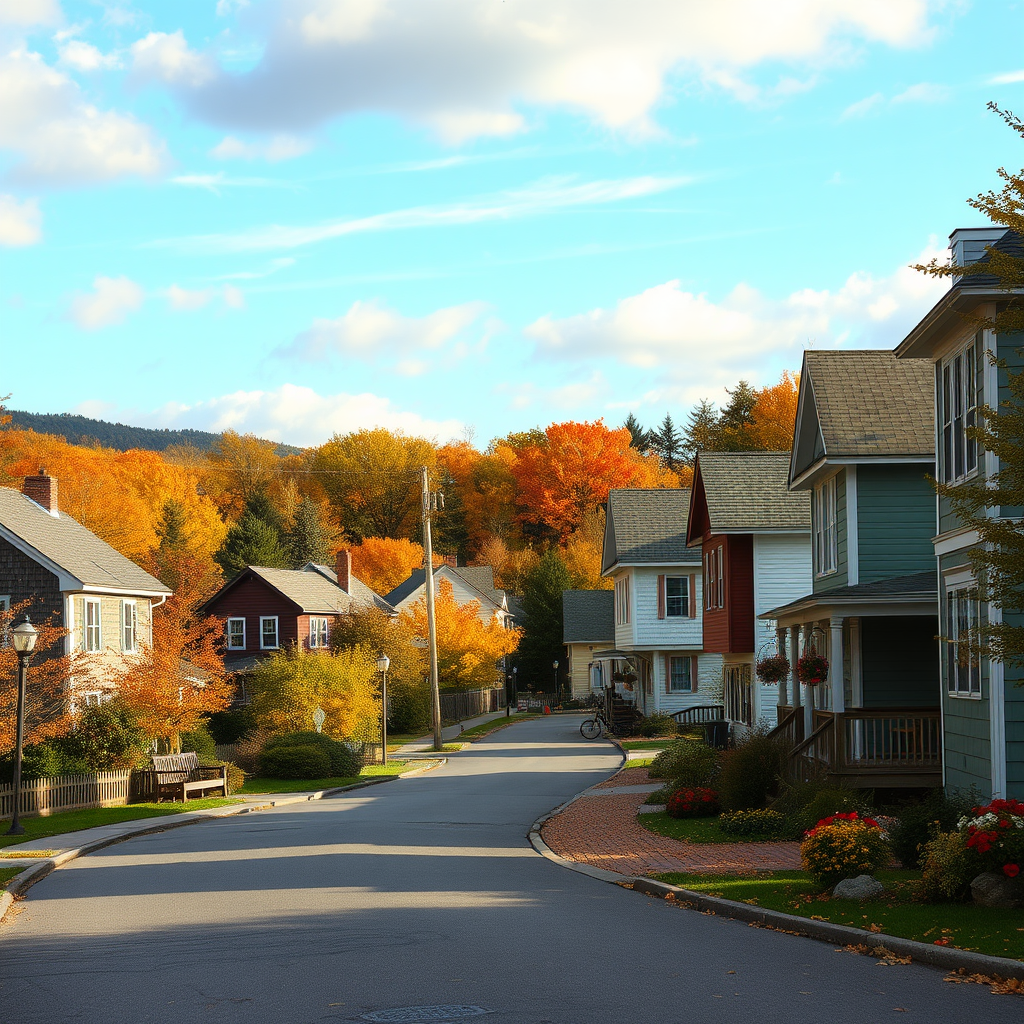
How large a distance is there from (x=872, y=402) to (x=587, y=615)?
46.7 m

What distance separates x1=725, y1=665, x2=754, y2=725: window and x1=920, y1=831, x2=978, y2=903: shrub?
2333 cm

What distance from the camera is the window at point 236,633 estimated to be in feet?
194

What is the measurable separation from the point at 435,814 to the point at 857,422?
39.0ft

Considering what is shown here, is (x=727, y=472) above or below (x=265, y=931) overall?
above

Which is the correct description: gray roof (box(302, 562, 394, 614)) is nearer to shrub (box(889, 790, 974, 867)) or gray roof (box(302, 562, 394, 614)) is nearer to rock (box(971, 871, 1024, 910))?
shrub (box(889, 790, 974, 867))

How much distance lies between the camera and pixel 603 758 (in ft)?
127

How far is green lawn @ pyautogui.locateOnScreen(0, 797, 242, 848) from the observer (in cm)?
2198

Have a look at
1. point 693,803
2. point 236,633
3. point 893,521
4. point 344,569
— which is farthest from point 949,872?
point 344,569

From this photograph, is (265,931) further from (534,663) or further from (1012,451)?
(534,663)

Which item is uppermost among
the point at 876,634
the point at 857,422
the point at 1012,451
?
the point at 857,422

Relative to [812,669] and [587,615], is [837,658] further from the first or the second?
[587,615]

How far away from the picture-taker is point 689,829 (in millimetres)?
19766

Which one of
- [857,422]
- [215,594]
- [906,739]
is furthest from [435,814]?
[215,594]

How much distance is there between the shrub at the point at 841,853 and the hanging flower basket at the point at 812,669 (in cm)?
991
